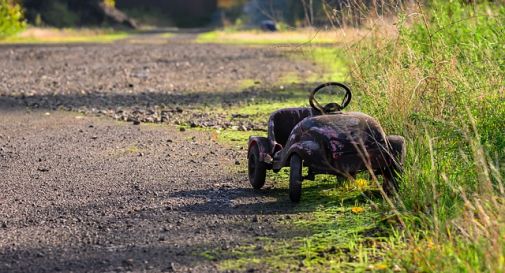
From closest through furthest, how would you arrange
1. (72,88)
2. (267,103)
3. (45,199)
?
(45,199) → (267,103) → (72,88)

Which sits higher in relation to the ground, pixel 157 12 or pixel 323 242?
pixel 157 12

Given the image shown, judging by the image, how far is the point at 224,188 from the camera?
827 cm

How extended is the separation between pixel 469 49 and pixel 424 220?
164 inches

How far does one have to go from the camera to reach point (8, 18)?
36.6 meters

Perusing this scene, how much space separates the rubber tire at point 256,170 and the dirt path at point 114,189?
0.11 metres

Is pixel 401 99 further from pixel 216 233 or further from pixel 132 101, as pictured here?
pixel 132 101

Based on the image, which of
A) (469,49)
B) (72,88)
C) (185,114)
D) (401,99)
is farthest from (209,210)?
(72,88)

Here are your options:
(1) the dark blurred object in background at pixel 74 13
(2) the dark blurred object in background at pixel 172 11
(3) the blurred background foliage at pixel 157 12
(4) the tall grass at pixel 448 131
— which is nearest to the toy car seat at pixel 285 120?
(4) the tall grass at pixel 448 131

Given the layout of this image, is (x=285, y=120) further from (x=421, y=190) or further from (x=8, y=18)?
(x=8, y=18)

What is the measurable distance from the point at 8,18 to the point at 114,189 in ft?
96.6

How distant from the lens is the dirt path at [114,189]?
6.22m

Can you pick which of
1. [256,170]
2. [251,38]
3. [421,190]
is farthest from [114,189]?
[251,38]

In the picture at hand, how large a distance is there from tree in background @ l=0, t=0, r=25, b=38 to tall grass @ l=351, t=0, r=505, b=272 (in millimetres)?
26254

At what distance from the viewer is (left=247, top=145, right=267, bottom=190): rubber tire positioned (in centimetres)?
805
